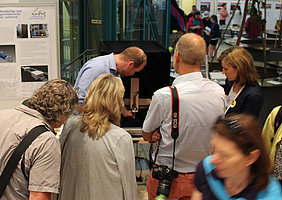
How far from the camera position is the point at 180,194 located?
243 cm

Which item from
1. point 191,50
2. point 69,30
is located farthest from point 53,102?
point 69,30

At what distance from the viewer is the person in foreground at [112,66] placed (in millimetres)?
3307

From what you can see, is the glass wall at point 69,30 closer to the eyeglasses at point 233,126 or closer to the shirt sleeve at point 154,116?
the shirt sleeve at point 154,116

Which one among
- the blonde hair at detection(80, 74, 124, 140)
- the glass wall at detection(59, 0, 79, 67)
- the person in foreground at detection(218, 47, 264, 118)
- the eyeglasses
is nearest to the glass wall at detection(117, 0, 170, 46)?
the glass wall at detection(59, 0, 79, 67)

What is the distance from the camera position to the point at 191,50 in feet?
7.64

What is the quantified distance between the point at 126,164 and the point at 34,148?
1.89 feet

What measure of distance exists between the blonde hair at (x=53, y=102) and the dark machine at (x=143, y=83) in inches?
60.9

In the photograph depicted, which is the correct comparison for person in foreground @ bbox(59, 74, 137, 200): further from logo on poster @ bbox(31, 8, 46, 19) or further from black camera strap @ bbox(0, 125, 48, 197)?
logo on poster @ bbox(31, 8, 46, 19)

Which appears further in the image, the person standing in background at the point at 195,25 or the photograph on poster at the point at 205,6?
the photograph on poster at the point at 205,6

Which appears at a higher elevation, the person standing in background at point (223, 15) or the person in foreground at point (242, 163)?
the person standing in background at point (223, 15)

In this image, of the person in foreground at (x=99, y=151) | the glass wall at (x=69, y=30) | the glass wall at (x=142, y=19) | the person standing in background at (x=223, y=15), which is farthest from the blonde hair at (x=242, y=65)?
the person standing in background at (x=223, y=15)

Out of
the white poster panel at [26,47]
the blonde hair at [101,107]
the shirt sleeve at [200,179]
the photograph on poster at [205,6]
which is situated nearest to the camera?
the shirt sleeve at [200,179]

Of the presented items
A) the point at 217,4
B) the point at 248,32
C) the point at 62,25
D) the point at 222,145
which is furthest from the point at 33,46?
the point at 217,4

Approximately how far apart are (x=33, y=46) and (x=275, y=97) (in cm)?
390
